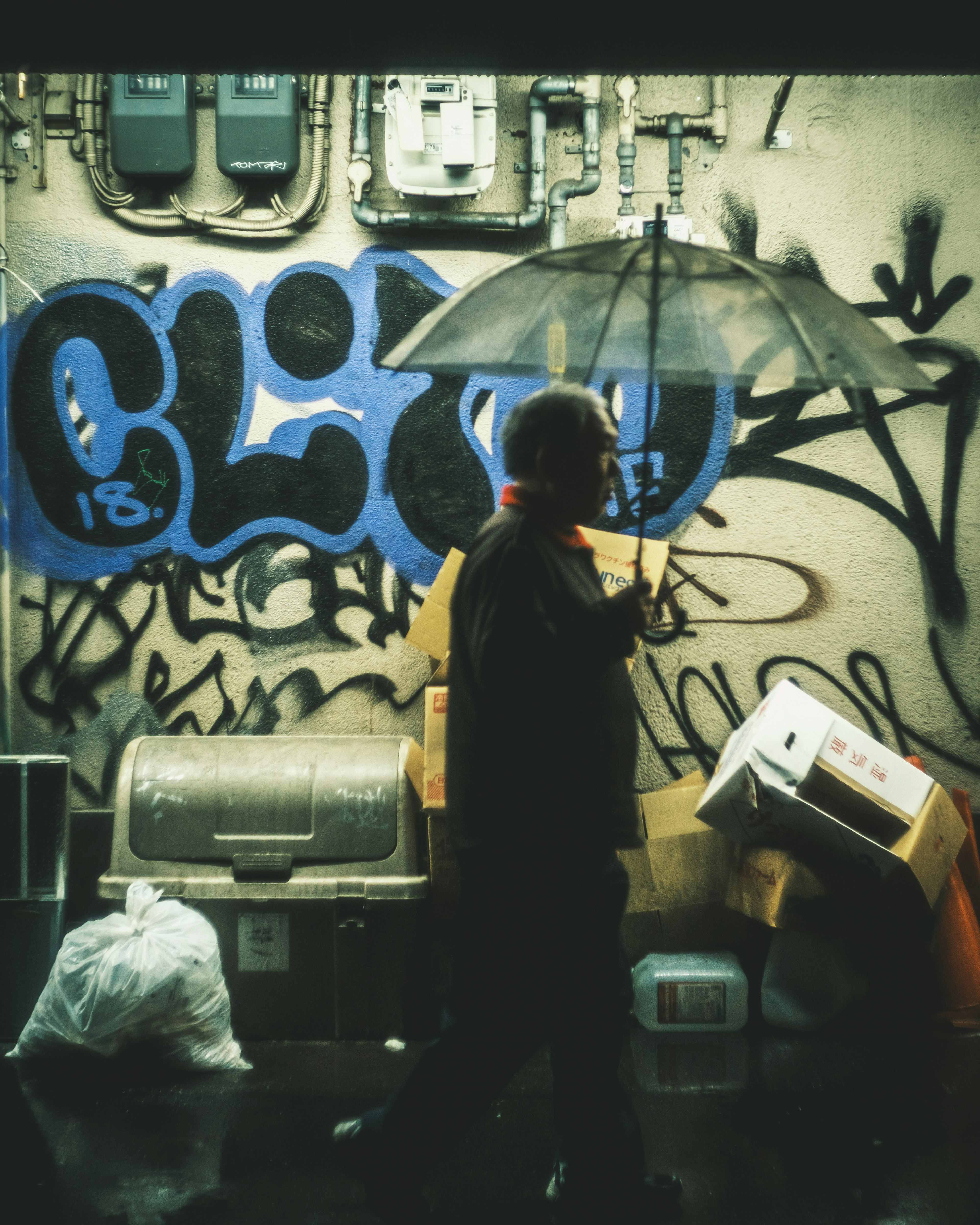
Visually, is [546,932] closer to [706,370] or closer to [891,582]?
[706,370]

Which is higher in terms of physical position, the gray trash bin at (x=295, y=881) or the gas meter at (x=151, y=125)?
the gas meter at (x=151, y=125)

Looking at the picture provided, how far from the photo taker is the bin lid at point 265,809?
358 centimetres

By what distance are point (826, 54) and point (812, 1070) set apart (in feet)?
9.76

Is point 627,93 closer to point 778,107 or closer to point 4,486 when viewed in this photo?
point 778,107

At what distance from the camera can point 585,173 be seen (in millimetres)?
4230

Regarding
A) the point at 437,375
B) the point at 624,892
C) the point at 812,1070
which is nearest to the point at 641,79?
the point at 437,375

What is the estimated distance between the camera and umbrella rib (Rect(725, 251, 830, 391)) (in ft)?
7.89

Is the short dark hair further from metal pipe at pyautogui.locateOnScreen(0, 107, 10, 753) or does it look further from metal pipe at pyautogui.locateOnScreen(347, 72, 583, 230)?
metal pipe at pyautogui.locateOnScreen(0, 107, 10, 753)

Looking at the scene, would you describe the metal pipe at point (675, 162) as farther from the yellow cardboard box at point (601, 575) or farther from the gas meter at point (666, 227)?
the yellow cardboard box at point (601, 575)

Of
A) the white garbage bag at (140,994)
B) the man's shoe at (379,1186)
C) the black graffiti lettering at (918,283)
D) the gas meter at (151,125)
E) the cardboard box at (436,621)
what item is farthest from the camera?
the black graffiti lettering at (918,283)

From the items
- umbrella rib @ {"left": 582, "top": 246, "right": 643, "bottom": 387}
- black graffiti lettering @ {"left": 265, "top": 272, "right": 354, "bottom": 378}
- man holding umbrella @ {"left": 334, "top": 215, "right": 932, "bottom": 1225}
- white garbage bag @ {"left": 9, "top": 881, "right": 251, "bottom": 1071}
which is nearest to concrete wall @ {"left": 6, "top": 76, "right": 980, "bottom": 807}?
black graffiti lettering @ {"left": 265, "top": 272, "right": 354, "bottom": 378}

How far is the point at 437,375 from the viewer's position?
4320mm

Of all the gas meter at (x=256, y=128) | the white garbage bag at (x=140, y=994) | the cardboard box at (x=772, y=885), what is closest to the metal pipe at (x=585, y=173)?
the gas meter at (x=256, y=128)

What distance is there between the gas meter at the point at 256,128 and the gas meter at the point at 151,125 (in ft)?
0.45
